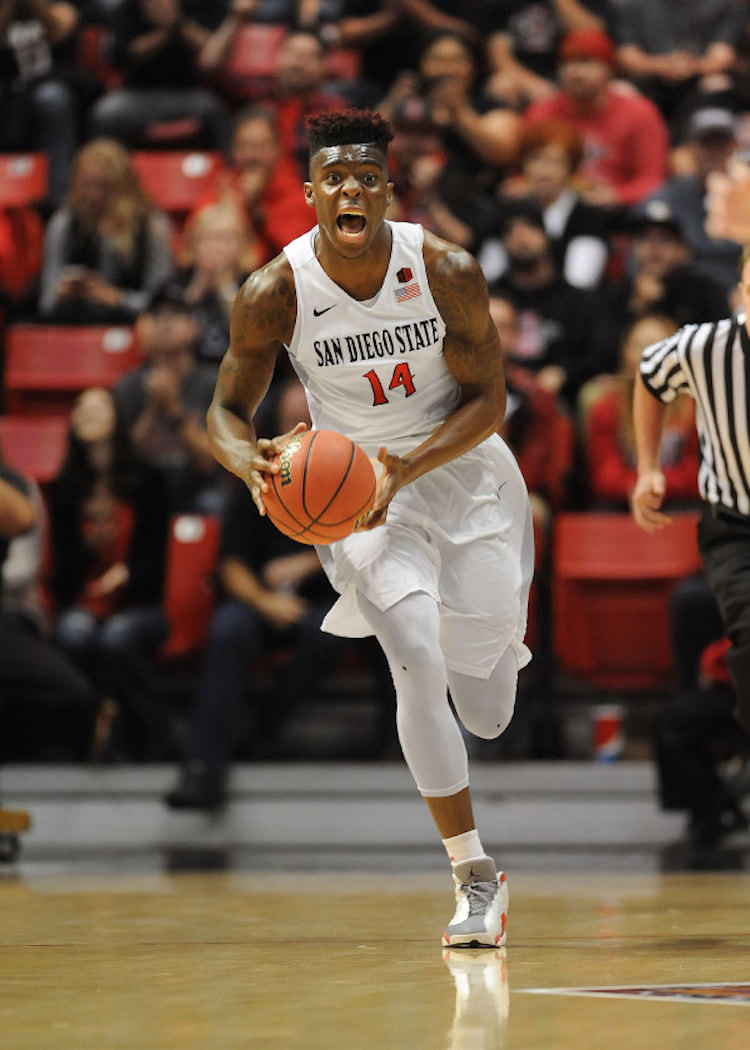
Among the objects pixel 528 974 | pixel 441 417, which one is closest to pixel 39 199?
pixel 441 417

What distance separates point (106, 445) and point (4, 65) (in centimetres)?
Answer: 429

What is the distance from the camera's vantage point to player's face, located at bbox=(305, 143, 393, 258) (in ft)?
13.6

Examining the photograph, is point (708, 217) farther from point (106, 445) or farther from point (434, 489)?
point (434, 489)

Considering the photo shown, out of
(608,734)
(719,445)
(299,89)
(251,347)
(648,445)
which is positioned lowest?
(608,734)

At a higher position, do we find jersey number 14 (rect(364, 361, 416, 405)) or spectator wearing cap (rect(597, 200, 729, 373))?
jersey number 14 (rect(364, 361, 416, 405))

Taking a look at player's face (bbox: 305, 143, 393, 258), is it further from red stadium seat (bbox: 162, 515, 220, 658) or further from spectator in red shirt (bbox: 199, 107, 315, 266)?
spectator in red shirt (bbox: 199, 107, 315, 266)

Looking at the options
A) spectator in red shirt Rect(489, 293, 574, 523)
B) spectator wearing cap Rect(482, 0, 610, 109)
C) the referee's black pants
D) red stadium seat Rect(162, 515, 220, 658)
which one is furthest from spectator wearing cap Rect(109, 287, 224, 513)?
the referee's black pants

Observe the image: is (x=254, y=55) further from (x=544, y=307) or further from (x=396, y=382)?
(x=396, y=382)

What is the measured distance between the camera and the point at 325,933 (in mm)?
4363

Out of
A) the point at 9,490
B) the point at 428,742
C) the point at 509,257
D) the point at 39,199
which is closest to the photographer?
the point at 428,742

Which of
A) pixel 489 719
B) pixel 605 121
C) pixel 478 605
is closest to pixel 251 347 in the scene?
pixel 478 605

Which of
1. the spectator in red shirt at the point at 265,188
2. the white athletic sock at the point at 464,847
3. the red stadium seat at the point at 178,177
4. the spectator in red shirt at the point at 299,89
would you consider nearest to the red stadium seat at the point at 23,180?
the red stadium seat at the point at 178,177

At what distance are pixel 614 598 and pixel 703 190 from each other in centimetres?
286

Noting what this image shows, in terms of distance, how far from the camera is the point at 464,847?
14.0 feet
